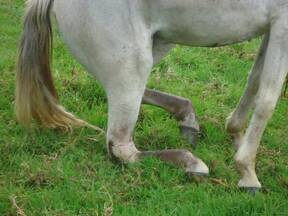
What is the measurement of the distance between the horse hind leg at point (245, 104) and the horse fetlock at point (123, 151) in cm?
76

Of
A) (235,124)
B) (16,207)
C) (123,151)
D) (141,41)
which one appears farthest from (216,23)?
(16,207)

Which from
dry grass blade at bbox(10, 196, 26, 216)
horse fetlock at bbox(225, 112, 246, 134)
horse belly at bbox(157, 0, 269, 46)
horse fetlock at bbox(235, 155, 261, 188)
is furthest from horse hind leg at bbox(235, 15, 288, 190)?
dry grass blade at bbox(10, 196, 26, 216)

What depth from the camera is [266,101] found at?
11.7ft

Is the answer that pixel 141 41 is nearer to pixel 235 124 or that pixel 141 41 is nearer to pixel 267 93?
pixel 267 93

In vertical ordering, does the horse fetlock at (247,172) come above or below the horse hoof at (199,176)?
above

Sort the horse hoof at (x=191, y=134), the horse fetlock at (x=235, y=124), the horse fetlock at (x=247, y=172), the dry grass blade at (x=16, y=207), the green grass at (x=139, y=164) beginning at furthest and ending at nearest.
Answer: the horse hoof at (x=191, y=134) → the horse fetlock at (x=235, y=124) → the horse fetlock at (x=247, y=172) → the green grass at (x=139, y=164) → the dry grass blade at (x=16, y=207)

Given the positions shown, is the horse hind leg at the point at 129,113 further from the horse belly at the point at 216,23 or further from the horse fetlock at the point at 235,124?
the horse fetlock at the point at 235,124

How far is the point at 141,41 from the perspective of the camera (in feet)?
11.7

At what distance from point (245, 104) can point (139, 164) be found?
857mm

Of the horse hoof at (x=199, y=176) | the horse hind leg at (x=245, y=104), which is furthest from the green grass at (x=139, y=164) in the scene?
the horse hind leg at (x=245, y=104)

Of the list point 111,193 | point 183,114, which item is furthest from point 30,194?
point 183,114

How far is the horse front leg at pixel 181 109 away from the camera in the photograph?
4.29m

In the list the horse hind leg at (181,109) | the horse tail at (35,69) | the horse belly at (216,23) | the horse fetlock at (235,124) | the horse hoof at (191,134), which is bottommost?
the horse hoof at (191,134)

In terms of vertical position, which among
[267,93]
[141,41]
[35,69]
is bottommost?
[35,69]
